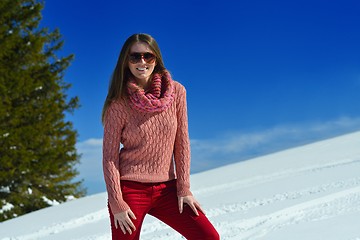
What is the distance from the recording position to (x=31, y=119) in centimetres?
1258

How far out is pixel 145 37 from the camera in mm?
2121

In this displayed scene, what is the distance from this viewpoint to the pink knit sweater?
6.68ft

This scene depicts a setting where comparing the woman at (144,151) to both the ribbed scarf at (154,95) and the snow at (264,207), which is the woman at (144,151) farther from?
the snow at (264,207)

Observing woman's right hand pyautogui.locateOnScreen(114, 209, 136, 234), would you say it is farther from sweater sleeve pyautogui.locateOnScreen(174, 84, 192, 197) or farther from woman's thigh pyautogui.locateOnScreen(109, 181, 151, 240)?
sweater sleeve pyautogui.locateOnScreen(174, 84, 192, 197)

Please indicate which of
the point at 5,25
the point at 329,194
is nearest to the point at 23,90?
the point at 5,25

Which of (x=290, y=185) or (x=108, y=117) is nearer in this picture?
(x=108, y=117)

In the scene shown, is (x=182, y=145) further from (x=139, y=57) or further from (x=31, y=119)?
(x=31, y=119)

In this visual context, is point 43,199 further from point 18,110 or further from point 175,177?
point 175,177

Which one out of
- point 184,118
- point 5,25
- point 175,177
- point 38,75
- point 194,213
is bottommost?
point 194,213

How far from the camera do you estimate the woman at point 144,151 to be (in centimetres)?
204

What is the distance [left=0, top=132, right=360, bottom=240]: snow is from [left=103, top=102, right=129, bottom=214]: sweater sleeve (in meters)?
2.22

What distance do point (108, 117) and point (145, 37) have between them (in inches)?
16.8

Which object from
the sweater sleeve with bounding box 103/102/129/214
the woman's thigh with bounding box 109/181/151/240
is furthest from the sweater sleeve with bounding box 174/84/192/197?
the sweater sleeve with bounding box 103/102/129/214

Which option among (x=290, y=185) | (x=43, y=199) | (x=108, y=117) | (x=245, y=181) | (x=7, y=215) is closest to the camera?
(x=108, y=117)
